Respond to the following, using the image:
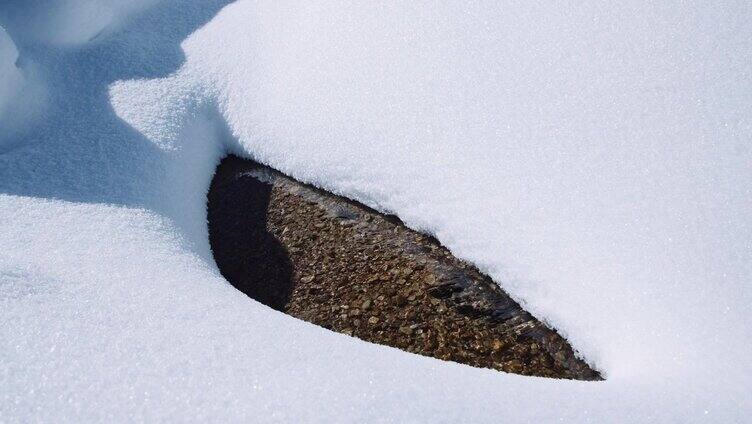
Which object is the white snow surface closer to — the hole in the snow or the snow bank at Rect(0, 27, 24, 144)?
the snow bank at Rect(0, 27, 24, 144)

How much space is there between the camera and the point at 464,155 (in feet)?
12.5

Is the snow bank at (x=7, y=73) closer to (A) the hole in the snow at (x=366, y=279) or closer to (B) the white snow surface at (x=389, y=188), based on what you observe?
(B) the white snow surface at (x=389, y=188)

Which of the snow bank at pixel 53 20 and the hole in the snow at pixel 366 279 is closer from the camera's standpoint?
the hole in the snow at pixel 366 279

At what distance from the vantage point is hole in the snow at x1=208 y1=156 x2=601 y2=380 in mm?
3111

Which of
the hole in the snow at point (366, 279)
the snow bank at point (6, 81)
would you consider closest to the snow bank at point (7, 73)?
the snow bank at point (6, 81)

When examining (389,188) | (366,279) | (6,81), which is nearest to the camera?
(366,279)

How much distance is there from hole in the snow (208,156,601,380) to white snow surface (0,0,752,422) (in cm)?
13

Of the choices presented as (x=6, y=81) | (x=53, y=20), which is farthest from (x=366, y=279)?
(x=53, y=20)

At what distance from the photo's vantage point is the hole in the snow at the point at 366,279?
3.11 m

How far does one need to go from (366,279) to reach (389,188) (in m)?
0.72

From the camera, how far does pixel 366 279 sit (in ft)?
12.0

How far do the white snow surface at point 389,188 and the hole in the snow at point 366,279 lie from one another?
0.13 m

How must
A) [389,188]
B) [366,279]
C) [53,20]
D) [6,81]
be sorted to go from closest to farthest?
1. [366,279]
2. [389,188]
3. [6,81]
4. [53,20]

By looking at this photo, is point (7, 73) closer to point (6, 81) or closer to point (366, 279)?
point (6, 81)
